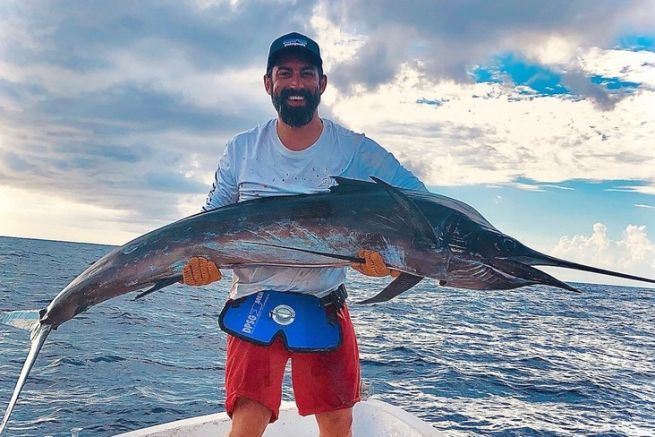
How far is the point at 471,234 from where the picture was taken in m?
2.58

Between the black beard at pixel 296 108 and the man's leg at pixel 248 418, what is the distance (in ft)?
4.80

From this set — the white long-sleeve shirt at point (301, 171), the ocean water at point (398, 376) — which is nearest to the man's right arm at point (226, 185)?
the white long-sleeve shirt at point (301, 171)

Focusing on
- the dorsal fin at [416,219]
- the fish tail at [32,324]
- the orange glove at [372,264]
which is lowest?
the fish tail at [32,324]

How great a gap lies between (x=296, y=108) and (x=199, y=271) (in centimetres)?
98

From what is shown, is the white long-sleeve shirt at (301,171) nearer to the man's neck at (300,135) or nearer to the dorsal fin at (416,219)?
the man's neck at (300,135)

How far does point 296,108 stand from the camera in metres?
3.04

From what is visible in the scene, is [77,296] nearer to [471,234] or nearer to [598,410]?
[471,234]

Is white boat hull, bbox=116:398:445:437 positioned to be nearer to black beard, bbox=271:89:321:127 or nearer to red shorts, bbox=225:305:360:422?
red shorts, bbox=225:305:360:422

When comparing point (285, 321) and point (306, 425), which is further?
point (306, 425)

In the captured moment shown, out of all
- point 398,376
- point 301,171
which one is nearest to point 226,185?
point 301,171

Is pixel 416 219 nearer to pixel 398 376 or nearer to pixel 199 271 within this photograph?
pixel 199 271

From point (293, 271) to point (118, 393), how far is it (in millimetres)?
4779

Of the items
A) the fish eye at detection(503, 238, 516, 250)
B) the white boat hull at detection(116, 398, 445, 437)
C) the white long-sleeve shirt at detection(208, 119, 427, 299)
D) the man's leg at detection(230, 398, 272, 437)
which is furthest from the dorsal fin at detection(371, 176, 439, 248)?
the white boat hull at detection(116, 398, 445, 437)

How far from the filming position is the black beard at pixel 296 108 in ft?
10.00
